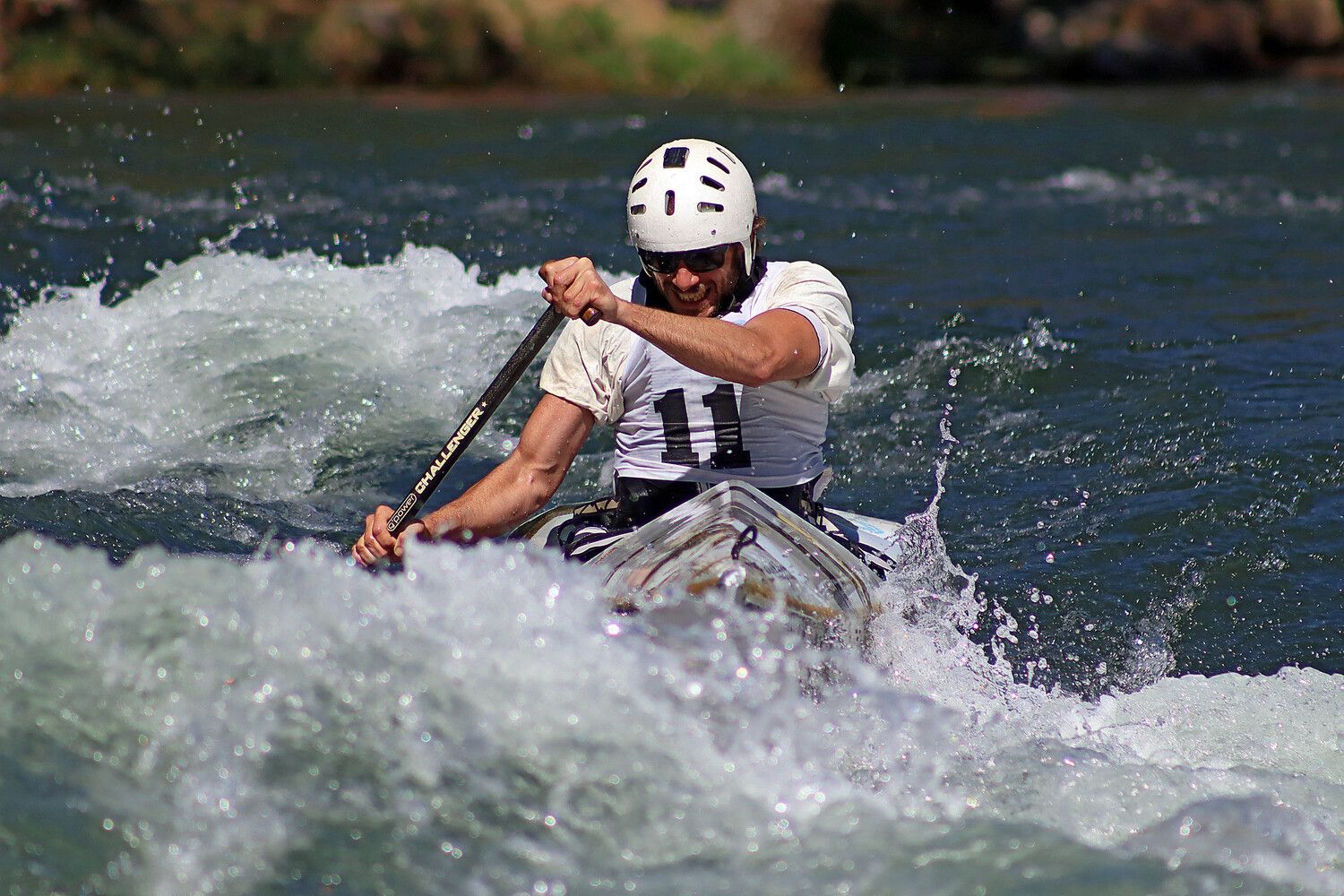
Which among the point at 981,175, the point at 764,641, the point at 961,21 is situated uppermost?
the point at 961,21

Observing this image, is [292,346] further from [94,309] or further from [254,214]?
[254,214]

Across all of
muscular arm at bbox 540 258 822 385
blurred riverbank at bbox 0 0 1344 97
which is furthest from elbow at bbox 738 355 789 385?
blurred riverbank at bbox 0 0 1344 97

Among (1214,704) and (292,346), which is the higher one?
(292,346)

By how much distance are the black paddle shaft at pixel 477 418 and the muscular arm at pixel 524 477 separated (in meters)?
0.08

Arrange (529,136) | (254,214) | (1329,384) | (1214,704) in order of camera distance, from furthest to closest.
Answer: (529,136)
(254,214)
(1329,384)
(1214,704)

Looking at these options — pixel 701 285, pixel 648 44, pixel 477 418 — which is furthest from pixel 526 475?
pixel 648 44

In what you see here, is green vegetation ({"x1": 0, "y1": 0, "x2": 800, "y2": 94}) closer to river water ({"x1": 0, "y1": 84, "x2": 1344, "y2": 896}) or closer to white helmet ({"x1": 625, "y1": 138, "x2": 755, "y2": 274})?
river water ({"x1": 0, "y1": 84, "x2": 1344, "y2": 896})

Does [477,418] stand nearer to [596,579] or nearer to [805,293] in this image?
[805,293]

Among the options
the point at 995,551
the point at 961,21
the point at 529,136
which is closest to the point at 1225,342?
the point at 995,551

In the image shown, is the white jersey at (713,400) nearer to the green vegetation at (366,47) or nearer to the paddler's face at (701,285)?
the paddler's face at (701,285)

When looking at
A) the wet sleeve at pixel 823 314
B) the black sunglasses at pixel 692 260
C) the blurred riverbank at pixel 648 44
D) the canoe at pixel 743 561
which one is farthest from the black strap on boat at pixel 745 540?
the blurred riverbank at pixel 648 44

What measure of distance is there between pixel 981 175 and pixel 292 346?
7399 millimetres

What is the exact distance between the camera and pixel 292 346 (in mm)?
7473

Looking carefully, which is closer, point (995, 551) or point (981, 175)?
point (995, 551)
